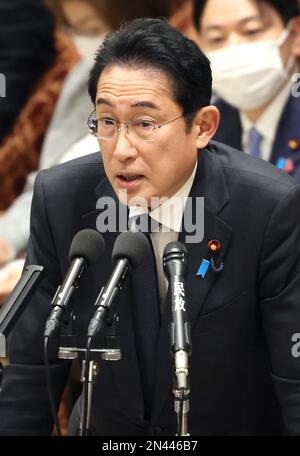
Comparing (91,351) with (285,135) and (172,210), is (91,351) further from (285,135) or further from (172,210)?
(285,135)

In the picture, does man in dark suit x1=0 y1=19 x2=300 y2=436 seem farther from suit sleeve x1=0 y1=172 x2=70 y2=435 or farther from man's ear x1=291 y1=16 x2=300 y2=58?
man's ear x1=291 y1=16 x2=300 y2=58

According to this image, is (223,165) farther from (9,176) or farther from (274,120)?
(9,176)

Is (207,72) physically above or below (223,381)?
above

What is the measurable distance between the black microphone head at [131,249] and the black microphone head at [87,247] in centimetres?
6

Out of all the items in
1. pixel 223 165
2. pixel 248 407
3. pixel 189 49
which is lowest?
pixel 248 407

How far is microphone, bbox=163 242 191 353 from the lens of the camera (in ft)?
5.94

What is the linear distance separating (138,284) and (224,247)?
23cm

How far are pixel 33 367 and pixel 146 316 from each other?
1.02 ft

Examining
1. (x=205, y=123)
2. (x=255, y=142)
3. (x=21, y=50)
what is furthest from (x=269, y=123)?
(x=205, y=123)

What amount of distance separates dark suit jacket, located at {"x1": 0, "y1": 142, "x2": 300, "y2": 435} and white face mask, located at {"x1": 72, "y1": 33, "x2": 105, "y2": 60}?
6.08 ft

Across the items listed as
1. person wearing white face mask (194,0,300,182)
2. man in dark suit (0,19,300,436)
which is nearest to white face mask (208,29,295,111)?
person wearing white face mask (194,0,300,182)

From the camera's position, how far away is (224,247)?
7.75 feet

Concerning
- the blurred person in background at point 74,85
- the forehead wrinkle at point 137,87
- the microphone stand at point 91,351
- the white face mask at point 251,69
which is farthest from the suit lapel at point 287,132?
the microphone stand at point 91,351

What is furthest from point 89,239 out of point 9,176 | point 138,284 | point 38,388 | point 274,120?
point 9,176
